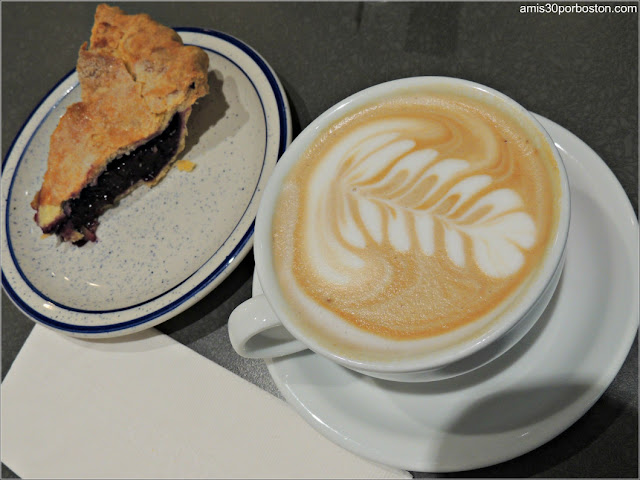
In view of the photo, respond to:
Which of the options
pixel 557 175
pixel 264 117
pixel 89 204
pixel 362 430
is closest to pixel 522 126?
pixel 557 175

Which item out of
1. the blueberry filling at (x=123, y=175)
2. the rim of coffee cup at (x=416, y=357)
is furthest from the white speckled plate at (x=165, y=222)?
the rim of coffee cup at (x=416, y=357)

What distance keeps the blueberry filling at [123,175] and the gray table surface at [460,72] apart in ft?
0.75

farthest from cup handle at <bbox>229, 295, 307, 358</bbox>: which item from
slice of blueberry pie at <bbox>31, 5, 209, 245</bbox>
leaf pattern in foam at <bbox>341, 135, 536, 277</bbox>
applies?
slice of blueberry pie at <bbox>31, 5, 209, 245</bbox>

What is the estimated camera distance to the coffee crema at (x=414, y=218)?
549 millimetres

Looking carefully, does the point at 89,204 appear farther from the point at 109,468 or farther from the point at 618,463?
the point at 618,463

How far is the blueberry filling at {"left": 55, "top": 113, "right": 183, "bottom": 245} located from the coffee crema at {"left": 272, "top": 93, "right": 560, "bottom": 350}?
1.61 feet

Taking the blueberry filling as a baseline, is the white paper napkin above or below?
below

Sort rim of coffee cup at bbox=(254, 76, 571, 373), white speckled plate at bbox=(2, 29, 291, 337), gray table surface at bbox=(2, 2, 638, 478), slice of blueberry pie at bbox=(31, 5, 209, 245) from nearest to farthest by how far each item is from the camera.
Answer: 1. rim of coffee cup at bbox=(254, 76, 571, 373)
2. gray table surface at bbox=(2, 2, 638, 478)
3. white speckled plate at bbox=(2, 29, 291, 337)
4. slice of blueberry pie at bbox=(31, 5, 209, 245)

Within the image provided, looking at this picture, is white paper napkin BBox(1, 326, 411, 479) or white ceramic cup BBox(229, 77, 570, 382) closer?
white ceramic cup BBox(229, 77, 570, 382)

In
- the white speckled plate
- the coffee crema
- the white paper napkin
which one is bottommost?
the white paper napkin

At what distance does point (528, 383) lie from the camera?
2.02 feet

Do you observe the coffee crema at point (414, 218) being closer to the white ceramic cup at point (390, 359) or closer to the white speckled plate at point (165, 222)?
the white ceramic cup at point (390, 359)

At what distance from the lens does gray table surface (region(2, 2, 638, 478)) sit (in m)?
0.67

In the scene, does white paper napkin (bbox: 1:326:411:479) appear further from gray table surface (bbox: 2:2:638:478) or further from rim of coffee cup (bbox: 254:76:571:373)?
rim of coffee cup (bbox: 254:76:571:373)
